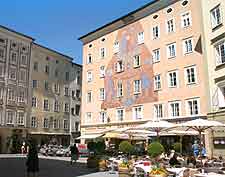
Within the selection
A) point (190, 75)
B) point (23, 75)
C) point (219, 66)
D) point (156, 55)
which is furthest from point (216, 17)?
point (23, 75)

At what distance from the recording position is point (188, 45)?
112 ft

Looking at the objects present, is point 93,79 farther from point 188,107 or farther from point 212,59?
point 212,59

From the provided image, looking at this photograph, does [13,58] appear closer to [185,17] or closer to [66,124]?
[66,124]

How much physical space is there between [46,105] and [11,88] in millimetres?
8738

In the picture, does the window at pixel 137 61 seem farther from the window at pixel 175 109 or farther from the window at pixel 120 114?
the window at pixel 175 109

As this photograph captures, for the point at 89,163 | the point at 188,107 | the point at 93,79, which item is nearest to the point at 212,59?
the point at 188,107

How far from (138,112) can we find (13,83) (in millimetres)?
24358

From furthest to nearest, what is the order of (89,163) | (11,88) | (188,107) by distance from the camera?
1. (11,88)
2. (188,107)
3. (89,163)

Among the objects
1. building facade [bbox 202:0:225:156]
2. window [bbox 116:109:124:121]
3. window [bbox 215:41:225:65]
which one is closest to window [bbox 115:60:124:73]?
window [bbox 116:109:124:121]

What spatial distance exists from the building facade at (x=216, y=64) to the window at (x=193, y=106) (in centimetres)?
555

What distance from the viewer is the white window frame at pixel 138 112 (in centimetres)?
3796

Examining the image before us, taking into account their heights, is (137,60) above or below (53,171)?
above

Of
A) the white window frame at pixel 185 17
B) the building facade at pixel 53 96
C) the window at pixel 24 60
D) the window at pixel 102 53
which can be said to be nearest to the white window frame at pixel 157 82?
the white window frame at pixel 185 17

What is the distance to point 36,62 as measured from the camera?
2279 inches
